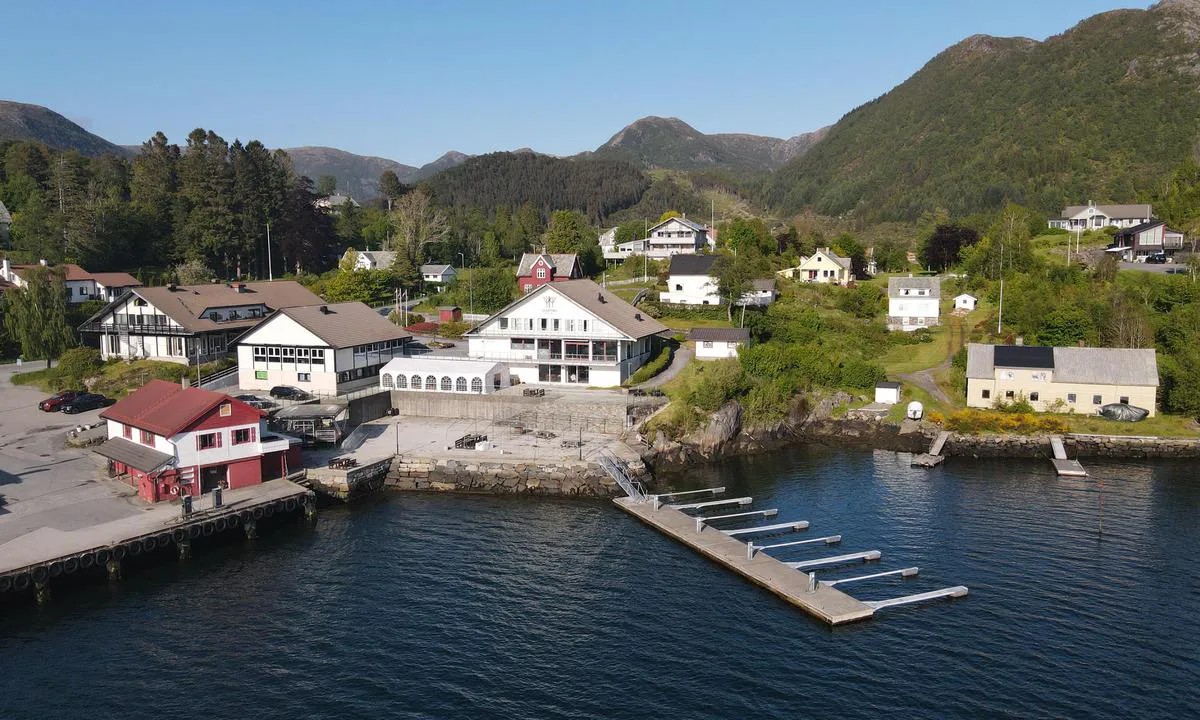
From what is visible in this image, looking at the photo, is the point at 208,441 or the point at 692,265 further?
the point at 692,265

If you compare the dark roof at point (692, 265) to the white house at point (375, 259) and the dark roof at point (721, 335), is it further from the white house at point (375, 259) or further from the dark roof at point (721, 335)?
the white house at point (375, 259)

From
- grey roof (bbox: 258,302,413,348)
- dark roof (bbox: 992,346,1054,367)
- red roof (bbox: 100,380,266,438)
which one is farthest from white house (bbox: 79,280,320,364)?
dark roof (bbox: 992,346,1054,367)

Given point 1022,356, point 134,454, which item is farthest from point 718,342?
point 134,454

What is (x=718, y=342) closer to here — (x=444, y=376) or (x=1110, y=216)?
(x=444, y=376)

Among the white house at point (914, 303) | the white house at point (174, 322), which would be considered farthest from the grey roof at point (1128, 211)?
the white house at point (174, 322)

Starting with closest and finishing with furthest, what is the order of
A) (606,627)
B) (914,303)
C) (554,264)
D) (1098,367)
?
(606,627) → (1098,367) → (914,303) → (554,264)

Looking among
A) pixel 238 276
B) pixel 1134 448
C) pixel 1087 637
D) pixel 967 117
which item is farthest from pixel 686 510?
pixel 967 117
